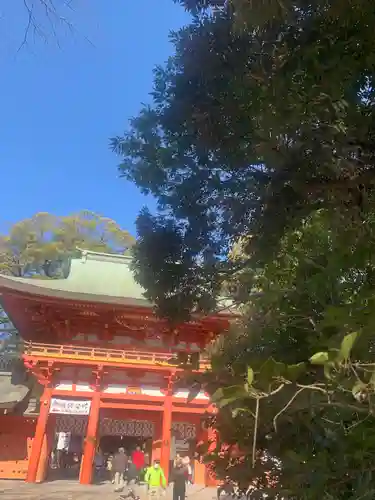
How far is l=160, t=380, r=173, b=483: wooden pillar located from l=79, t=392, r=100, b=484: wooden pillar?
1.66m

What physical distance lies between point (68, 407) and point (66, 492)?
235 cm

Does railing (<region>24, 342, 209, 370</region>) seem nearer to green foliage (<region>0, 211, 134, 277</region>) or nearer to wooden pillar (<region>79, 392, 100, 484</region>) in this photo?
wooden pillar (<region>79, 392, 100, 484</region>)

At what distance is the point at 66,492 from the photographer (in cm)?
919

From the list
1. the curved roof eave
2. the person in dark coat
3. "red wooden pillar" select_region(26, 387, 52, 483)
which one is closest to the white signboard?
"red wooden pillar" select_region(26, 387, 52, 483)

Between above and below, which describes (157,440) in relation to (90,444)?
above

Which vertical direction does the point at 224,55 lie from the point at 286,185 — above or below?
above

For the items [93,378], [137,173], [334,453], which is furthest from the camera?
[93,378]

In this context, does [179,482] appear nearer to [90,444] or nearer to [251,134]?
[90,444]

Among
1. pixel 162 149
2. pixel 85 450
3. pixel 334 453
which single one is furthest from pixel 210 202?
pixel 85 450

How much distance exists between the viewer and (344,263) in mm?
1480

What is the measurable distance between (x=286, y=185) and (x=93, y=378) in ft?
34.2

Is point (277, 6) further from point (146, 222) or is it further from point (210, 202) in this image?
point (146, 222)

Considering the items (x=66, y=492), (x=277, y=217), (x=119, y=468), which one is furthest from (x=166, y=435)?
(x=277, y=217)

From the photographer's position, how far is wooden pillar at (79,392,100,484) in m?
10.4
